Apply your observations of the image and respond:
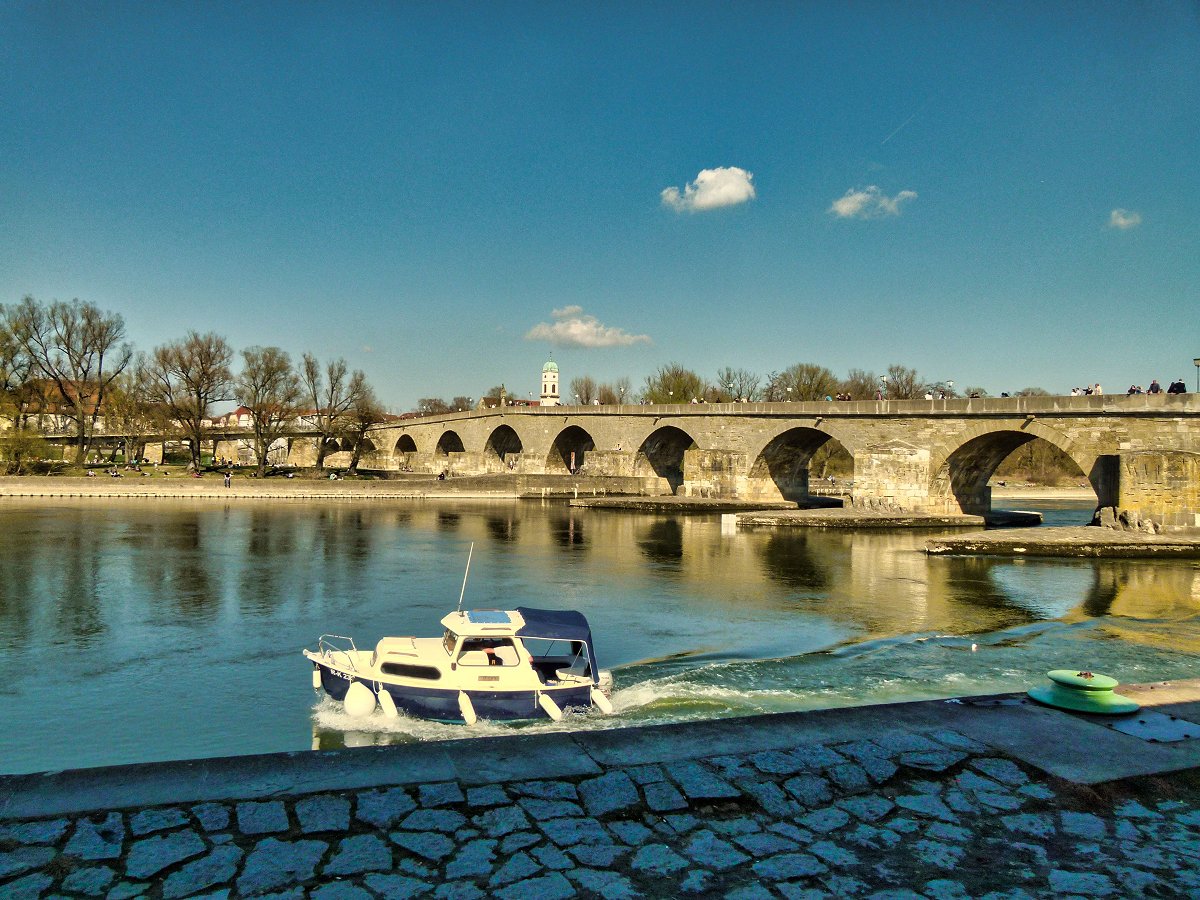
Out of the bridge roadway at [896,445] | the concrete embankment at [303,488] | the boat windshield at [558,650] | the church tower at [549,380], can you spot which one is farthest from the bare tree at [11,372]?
the church tower at [549,380]

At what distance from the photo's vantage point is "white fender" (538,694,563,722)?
9.45m

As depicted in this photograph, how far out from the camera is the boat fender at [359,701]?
31.1 ft

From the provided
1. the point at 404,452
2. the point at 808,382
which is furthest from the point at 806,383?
the point at 404,452

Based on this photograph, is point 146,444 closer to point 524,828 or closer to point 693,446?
point 693,446

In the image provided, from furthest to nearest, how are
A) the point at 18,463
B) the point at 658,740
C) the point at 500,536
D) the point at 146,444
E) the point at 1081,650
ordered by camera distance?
1. the point at 146,444
2. the point at 18,463
3. the point at 500,536
4. the point at 1081,650
5. the point at 658,740

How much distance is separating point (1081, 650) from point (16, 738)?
14957 mm

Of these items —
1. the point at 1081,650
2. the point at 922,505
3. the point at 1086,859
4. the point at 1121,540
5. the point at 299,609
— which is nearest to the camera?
the point at 1086,859

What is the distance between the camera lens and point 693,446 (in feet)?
154

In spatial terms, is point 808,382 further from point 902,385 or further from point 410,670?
point 410,670

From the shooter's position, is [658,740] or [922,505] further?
[922,505]

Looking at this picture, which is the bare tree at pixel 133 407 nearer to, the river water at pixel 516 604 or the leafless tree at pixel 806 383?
the river water at pixel 516 604

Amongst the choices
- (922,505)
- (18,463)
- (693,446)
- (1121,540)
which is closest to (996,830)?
(1121,540)

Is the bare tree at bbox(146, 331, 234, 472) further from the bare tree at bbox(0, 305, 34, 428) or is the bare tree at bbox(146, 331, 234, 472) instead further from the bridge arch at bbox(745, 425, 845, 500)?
the bridge arch at bbox(745, 425, 845, 500)

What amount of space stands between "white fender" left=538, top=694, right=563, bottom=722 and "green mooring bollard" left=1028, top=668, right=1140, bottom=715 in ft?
17.6
